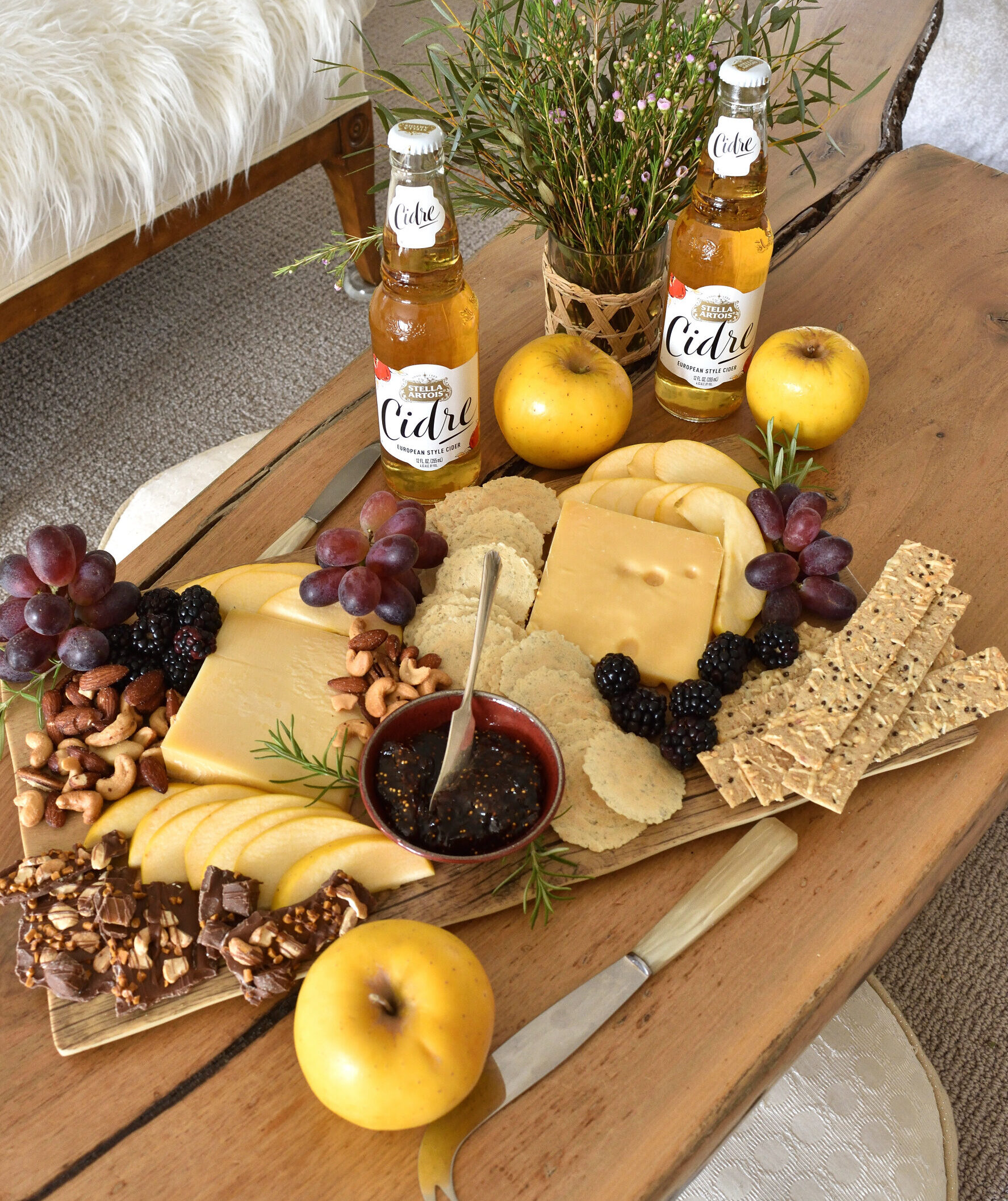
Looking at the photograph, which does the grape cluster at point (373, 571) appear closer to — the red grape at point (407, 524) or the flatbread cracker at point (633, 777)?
the red grape at point (407, 524)

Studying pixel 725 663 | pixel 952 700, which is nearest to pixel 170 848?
pixel 725 663

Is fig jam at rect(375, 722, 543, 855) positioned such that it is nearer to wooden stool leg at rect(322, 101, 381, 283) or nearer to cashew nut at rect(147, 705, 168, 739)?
cashew nut at rect(147, 705, 168, 739)

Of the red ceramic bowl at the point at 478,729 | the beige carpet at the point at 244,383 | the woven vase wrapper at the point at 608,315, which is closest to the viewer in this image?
the red ceramic bowl at the point at 478,729

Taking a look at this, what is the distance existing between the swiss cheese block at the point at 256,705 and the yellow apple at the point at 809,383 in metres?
0.63

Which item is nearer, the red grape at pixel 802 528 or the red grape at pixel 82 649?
the red grape at pixel 82 649

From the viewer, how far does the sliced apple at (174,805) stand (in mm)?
937

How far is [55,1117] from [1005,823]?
1632mm

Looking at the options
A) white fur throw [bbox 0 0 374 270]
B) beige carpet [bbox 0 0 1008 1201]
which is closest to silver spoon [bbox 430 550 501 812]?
beige carpet [bbox 0 0 1008 1201]

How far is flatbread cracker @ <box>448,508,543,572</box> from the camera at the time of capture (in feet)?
3.89

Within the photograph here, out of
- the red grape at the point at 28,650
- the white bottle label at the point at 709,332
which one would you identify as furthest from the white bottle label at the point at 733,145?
the red grape at the point at 28,650

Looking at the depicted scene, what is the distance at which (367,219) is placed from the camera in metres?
2.77

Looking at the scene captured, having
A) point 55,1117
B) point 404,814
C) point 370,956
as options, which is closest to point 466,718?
point 404,814

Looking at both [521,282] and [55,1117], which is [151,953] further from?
[521,282]

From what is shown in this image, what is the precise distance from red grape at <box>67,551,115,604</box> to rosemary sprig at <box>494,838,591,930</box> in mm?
520
